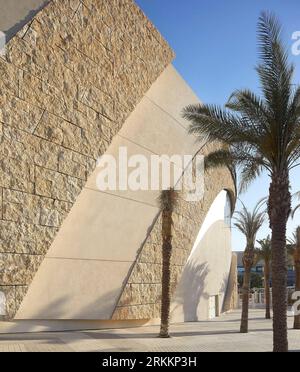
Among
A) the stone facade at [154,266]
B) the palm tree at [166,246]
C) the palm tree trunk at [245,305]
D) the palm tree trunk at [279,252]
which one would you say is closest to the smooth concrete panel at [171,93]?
the stone facade at [154,266]

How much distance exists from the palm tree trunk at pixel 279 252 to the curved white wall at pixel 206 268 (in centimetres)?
1398

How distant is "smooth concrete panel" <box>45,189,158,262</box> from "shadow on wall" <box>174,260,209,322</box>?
6779 mm

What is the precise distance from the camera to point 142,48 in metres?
18.8

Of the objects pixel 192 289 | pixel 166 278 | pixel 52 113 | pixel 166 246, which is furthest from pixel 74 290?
pixel 192 289

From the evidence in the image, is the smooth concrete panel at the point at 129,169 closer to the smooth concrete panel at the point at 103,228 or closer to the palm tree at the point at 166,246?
the smooth concrete panel at the point at 103,228

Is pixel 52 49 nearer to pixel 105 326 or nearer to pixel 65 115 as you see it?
pixel 65 115

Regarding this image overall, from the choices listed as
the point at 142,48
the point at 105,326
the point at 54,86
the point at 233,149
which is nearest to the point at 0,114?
the point at 54,86

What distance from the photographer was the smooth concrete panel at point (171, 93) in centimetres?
2069

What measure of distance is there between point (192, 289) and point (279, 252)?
55.1 feet

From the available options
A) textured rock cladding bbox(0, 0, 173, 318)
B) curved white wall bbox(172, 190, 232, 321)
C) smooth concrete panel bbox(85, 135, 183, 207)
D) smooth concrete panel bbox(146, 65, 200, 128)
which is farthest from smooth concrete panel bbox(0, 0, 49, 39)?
curved white wall bbox(172, 190, 232, 321)

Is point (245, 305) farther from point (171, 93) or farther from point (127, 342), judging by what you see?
point (171, 93)

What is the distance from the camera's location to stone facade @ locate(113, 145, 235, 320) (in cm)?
1909

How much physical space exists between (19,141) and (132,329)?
10142mm

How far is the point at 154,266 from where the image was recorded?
20.6 m
